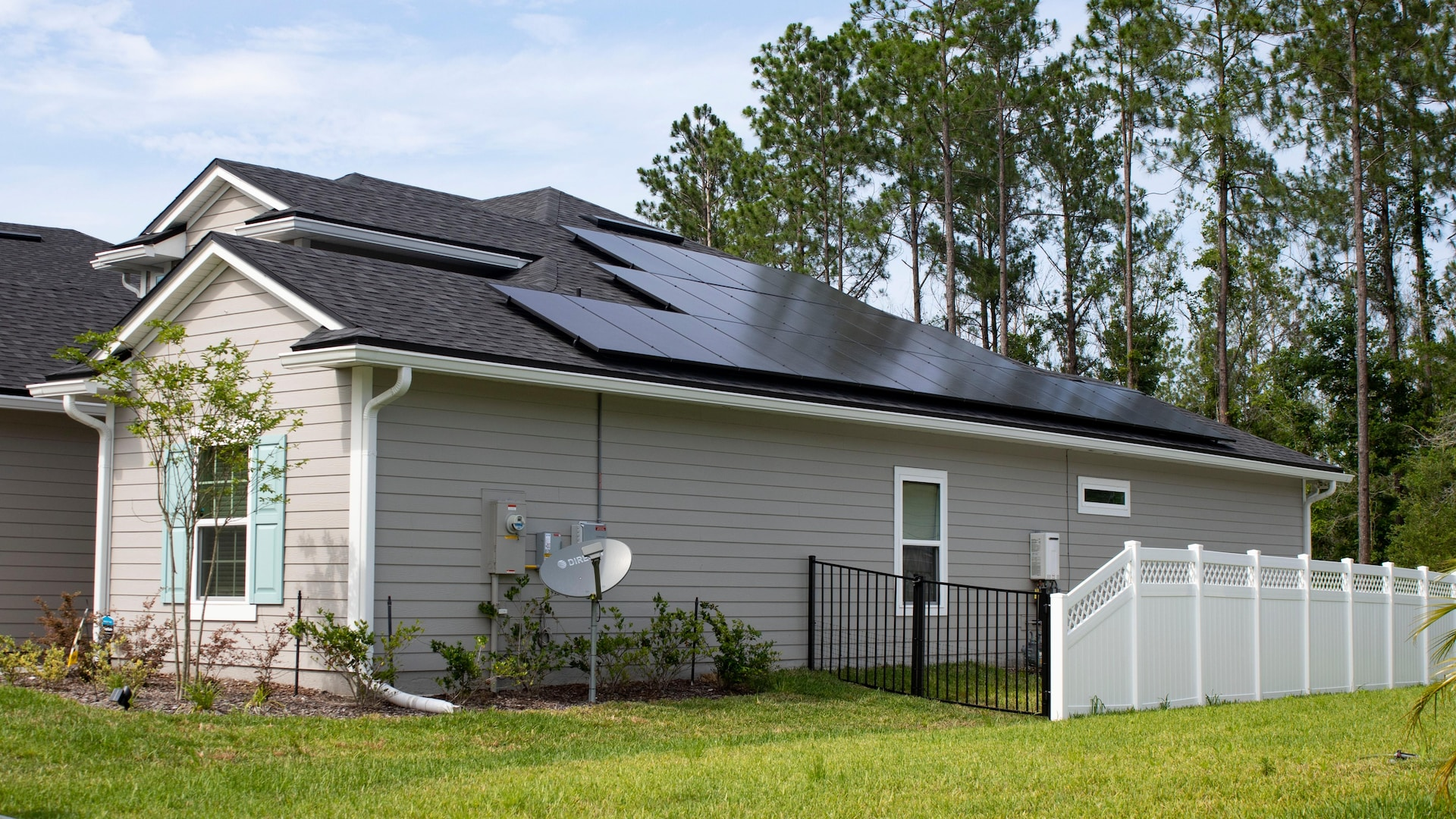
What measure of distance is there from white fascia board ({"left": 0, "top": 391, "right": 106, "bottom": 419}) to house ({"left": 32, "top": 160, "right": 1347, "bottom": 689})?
0.36 meters

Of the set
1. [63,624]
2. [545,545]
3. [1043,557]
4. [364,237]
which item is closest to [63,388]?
[63,624]

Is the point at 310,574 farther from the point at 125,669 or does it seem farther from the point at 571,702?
the point at 571,702

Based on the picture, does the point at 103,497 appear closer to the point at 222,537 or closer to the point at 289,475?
the point at 222,537

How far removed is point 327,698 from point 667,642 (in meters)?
2.73

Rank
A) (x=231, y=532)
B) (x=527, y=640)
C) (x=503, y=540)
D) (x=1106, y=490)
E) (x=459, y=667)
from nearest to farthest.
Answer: (x=459, y=667)
(x=503, y=540)
(x=527, y=640)
(x=231, y=532)
(x=1106, y=490)

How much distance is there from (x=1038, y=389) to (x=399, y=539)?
838cm

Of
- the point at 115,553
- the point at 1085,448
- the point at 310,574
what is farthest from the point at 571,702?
the point at 1085,448

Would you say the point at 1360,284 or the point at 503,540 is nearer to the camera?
A: the point at 503,540

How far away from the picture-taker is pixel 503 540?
391 inches

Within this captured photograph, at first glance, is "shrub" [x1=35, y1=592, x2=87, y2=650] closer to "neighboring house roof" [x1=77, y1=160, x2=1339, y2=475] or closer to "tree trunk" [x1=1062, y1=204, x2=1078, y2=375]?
"neighboring house roof" [x1=77, y1=160, x2=1339, y2=475]

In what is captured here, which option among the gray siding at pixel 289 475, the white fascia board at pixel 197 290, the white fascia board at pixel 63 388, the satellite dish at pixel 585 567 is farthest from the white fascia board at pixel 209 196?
the satellite dish at pixel 585 567

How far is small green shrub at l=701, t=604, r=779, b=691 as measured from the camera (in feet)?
35.7

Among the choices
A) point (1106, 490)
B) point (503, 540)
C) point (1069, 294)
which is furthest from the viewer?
point (1069, 294)

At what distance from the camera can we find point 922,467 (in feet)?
43.3
